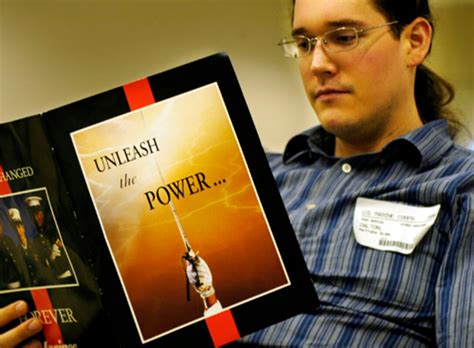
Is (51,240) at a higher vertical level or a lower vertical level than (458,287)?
higher

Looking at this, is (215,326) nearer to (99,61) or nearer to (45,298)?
(45,298)

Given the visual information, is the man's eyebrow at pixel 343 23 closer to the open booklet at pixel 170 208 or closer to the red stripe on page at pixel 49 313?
the open booklet at pixel 170 208

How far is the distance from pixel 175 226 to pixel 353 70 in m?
0.61

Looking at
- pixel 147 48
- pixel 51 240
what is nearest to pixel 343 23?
pixel 51 240

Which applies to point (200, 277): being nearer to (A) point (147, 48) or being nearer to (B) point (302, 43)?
(B) point (302, 43)

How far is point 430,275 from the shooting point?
108 cm

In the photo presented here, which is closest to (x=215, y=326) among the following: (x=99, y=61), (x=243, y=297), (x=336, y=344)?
(x=243, y=297)

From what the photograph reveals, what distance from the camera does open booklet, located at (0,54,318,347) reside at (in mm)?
904

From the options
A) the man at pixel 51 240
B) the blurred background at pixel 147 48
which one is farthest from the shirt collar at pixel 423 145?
the blurred background at pixel 147 48

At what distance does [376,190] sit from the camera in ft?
3.98

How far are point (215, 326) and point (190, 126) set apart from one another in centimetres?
34

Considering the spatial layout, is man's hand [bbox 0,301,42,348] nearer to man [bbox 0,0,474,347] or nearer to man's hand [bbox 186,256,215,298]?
man's hand [bbox 186,256,215,298]

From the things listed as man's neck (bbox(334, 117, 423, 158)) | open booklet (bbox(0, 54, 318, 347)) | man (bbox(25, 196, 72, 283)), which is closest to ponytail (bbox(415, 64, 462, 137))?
man's neck (bbox(334, 117, 423, 158))

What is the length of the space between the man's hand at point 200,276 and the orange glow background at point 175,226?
0.03 feet
